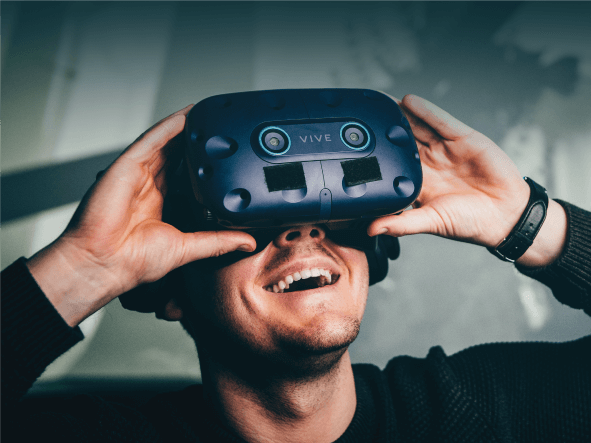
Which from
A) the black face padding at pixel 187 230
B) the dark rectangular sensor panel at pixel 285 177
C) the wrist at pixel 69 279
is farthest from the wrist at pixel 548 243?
the wrist at pixel 69 279

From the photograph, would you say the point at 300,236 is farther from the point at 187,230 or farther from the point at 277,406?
the point at 277,406

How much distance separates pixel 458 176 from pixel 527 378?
0.66 meters

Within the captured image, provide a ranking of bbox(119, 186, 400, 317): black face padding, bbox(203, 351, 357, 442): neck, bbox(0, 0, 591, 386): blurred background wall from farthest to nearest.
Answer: bbox(0, 0, 591, 386): blurred background wall
bbox(203, 351, 357, 442): neck
bbox(119, 186, 400, 317): black face padding

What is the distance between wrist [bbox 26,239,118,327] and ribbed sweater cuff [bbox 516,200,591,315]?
1.08m

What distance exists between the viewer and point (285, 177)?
778 millimetres

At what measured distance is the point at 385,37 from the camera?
60.0 inches

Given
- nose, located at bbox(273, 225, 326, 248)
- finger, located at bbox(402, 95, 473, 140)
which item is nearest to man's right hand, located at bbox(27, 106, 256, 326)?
nose, located at bbox(273, 225, 326, 248)

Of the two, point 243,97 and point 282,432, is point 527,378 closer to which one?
point 282,432

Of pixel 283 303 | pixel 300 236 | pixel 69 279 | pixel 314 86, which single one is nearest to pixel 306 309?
pixel 283 303

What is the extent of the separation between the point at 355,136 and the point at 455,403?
2.86 ft

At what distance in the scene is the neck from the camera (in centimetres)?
113

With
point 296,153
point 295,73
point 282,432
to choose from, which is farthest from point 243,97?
point 282,432

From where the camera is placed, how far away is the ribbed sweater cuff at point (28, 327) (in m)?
0.78

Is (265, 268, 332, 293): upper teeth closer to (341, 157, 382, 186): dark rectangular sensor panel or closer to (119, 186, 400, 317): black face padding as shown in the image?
(119, 186, 400, 317): black face padding
